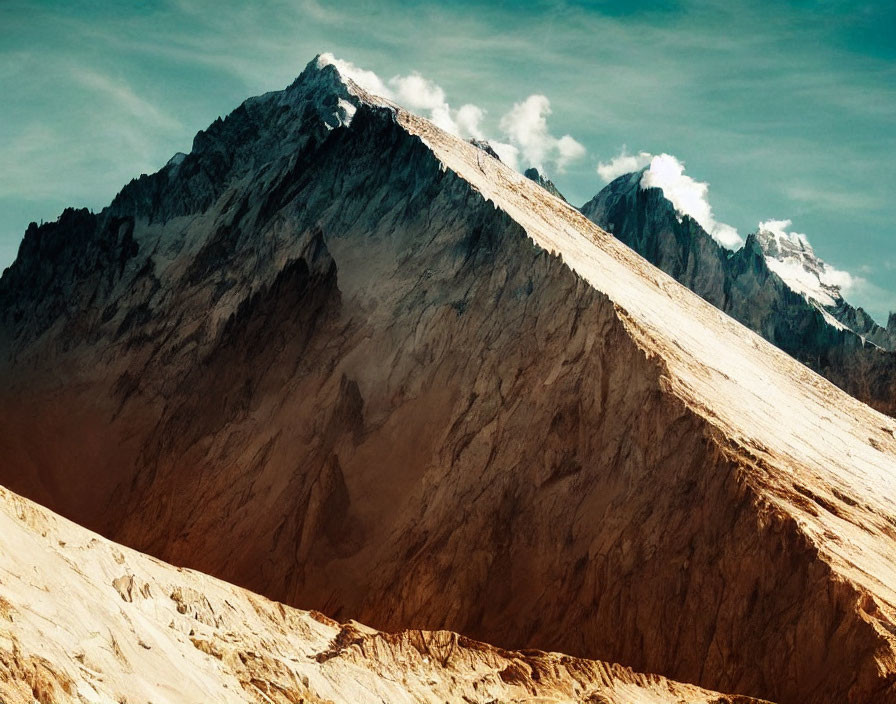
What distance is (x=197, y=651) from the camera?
82.4 feet

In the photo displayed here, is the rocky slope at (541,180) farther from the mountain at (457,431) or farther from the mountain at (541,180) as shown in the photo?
the mountain at (457,431)

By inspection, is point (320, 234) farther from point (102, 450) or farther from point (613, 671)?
point (613, 671)

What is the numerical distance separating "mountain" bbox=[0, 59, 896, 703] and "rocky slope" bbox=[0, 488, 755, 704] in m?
5.79

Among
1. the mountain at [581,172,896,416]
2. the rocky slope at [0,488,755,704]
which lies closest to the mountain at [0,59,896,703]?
the rocky slope at [0,488,755,704]

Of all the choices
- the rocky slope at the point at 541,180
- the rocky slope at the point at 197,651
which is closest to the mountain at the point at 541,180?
the rocky slope at the point at 541,180

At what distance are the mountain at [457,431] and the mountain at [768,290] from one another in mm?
47453

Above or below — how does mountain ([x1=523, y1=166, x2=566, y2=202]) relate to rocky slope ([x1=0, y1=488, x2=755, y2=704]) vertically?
above

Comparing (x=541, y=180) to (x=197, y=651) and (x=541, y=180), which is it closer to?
(x=541, y=180)

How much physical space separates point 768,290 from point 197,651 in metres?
A: 106

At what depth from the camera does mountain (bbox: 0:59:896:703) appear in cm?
3672

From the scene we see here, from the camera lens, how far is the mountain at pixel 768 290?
110 m

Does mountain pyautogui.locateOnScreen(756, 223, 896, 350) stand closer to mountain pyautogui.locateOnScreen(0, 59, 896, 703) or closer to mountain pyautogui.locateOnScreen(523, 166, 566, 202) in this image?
mountain pyautogui.locateOnScreen(523, 166, 566, 202)

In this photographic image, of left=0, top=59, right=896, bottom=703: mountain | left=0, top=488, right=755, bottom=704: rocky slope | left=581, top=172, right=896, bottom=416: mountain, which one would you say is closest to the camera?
left=0, top=488, right=755, bottom=704: rocky slope

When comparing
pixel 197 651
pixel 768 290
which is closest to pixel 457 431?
pixel 197 651
